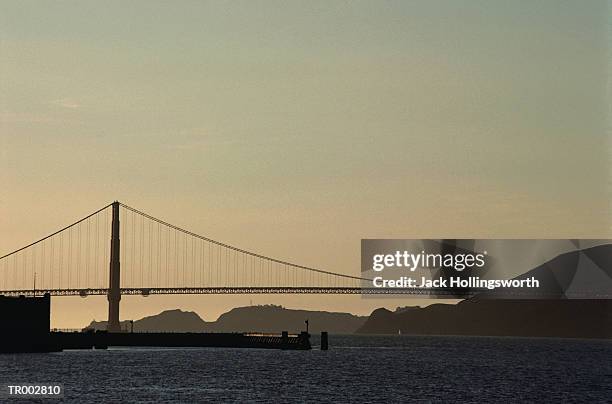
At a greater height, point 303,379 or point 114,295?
point 114,295

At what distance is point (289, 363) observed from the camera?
5217 inches

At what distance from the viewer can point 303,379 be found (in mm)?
104812

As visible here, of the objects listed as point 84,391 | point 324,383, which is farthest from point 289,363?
point 84,391

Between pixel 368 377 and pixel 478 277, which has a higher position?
pixel 478 277

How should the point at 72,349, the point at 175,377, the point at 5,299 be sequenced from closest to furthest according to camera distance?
the point at 175,377, the point at 5,299, the point at 72,349

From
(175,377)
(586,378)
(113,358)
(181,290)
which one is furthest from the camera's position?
(181,290)

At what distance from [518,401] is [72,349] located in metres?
93.0

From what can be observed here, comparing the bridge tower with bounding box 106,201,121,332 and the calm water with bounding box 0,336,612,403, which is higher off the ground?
the bridge tower with bounding box 106,201,121,332

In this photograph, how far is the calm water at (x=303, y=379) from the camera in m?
89.1

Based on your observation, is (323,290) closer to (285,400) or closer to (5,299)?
(5,299)

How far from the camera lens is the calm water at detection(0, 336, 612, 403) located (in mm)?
89113

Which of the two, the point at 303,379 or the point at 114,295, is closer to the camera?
the point at 303,379

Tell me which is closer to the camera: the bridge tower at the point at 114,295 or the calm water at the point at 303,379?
the calm water at the point at 303,379

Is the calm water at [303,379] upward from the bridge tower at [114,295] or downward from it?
downward
